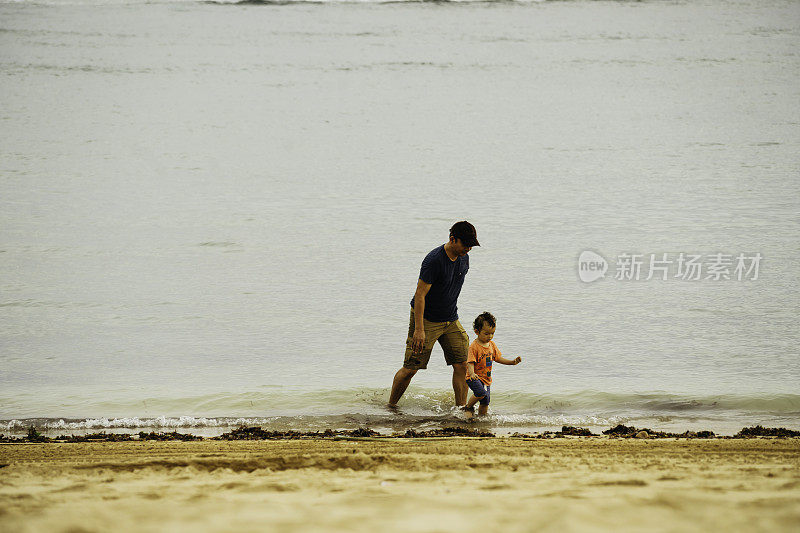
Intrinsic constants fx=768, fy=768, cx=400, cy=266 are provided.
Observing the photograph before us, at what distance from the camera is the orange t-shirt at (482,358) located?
602 cm

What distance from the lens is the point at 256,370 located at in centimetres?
743

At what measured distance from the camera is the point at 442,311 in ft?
19.7

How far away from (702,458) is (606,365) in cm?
298

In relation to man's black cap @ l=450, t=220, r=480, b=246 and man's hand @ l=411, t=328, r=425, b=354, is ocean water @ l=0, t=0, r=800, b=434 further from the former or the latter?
man's black cap @ l=450, t=220, r=480, b=246

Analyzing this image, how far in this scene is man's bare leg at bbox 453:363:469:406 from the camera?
633 centimetres

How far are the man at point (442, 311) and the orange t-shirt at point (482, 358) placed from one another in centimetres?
16

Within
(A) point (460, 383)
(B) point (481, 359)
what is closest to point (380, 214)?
(A) point (460, 383)

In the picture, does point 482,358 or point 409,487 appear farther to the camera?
point 482,358

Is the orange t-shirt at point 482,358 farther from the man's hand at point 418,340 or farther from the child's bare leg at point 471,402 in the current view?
the man's hand at point 418,340

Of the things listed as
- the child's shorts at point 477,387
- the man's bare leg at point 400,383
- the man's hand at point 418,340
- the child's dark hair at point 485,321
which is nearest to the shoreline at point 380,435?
the child's shorts at point 477,387

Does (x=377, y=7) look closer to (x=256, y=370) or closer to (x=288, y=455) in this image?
(x=256, y=370)

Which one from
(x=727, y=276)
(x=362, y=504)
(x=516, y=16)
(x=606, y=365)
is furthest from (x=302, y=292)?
(x=516, y=16)

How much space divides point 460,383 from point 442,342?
42 cm

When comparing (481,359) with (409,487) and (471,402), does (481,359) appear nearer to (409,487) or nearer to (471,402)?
(471,402)
